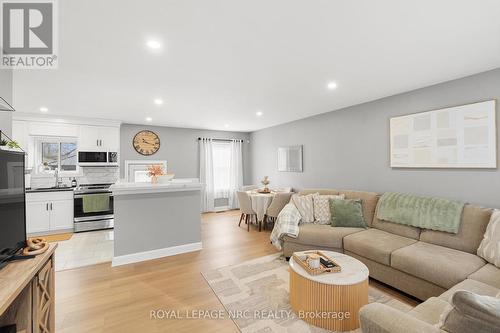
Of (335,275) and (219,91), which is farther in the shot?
(219,91)

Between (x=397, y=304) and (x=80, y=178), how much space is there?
622 cm

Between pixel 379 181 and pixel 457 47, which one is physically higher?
Answer: pixel 457 47

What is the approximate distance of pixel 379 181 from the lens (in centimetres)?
360

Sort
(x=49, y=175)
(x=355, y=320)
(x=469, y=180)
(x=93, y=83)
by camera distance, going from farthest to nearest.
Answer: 1. (x=49, y=175)
2. (x=93, y=83)
3. (x=469, y=180)
4. (x=355, y=320)

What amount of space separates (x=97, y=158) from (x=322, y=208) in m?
4.93

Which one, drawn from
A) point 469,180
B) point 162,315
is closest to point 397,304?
point 469,180

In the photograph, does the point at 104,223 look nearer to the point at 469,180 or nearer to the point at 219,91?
the point at 219,91

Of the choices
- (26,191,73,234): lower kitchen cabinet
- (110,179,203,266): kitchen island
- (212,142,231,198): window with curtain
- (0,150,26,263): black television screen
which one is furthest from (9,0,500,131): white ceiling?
(212,142,231,198): window with curtain

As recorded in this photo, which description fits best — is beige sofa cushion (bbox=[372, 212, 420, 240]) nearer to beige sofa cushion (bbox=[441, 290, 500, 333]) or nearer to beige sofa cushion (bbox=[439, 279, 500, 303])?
beige sofa cushion (bbox=[439, 279, 500, 303])

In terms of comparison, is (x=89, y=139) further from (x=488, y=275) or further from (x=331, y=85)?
(x=488, y=275)

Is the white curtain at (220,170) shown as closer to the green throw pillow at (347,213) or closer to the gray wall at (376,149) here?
the gray wall at (376,149)

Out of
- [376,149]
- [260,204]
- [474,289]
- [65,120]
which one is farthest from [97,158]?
[474,289]

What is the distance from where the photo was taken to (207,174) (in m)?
6.51

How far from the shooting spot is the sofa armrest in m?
1.10
